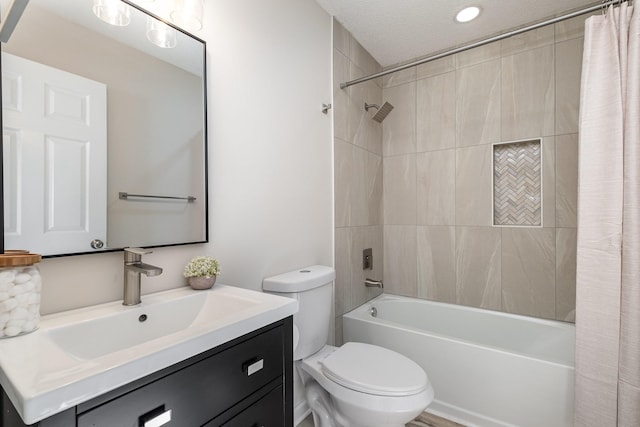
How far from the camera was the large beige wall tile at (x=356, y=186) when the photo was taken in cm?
217

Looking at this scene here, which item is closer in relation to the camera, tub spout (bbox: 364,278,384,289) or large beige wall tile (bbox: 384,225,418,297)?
tub spout (bbox: 364,278,384,289)

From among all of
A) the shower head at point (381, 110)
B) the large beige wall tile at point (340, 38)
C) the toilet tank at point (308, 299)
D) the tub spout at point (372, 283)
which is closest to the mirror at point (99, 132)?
the toilet tank at point (308, 299)

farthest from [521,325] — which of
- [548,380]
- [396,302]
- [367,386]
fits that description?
[367,386]

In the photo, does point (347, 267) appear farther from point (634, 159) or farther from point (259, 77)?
point (634, 159)

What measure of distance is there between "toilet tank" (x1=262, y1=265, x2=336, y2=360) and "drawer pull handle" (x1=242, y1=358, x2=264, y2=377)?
553 millimetres

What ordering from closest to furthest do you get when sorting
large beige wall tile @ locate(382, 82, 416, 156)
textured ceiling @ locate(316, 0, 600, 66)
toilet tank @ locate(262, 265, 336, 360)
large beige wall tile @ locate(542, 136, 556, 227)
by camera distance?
toilet tank @ locate(262, 265, 336, 360)
textured ceiling @ locate(316, 0, 600, 66)
large beige wall tile @ locate(542, 136, 556, 227)
large beige wall tile @ locate(382, 82, 416, 156)

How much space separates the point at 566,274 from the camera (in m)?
2.04

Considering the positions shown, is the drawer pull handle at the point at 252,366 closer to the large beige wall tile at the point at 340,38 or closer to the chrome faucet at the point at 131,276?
the chrome faucet at the point at 131,276

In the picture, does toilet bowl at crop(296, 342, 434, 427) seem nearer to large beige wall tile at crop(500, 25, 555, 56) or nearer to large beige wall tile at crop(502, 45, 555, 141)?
large beige wall tile at crop(502, 45, 555, 141)

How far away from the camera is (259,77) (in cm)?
153

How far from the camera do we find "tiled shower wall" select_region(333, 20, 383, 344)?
2.16 m

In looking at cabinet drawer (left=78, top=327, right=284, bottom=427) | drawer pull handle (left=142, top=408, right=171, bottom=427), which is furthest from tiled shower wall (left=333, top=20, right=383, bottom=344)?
drawer pull handle (left=142, top=408, right=171, bottom=427)

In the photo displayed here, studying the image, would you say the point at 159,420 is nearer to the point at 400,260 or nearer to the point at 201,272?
the point at 201,272

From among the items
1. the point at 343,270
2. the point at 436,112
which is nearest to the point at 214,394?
the point at 343,270
